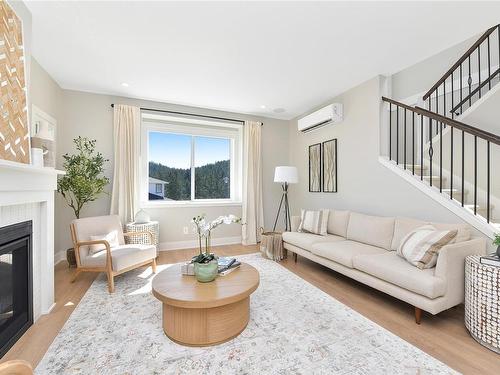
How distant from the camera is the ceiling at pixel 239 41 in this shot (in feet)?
7.04

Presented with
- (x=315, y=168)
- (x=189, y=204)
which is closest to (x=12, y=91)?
(x=189, y=204)

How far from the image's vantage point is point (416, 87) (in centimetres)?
343

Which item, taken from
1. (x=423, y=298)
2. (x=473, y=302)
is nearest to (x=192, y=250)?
(x=423, y=298)

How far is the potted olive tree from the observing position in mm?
3354

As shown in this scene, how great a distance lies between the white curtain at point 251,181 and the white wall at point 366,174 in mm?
1251

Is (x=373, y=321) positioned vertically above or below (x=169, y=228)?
below

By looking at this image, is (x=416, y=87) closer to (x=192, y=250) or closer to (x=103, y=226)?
(x=192, y=250)

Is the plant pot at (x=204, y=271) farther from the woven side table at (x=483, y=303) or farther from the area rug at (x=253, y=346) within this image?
the woven side table at (x=483, y=303)

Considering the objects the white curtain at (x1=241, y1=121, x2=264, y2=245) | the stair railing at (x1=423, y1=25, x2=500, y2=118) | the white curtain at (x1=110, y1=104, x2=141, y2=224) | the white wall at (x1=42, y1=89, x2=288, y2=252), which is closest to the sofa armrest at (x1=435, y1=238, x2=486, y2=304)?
the stair railing at (x1=423, y1=25, x2=500, y2=118)

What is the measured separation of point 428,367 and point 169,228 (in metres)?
3.95

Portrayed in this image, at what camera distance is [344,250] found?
2840 millimetres

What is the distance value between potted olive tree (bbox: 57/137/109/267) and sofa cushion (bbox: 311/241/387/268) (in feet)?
10.7

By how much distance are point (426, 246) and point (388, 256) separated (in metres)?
0.41

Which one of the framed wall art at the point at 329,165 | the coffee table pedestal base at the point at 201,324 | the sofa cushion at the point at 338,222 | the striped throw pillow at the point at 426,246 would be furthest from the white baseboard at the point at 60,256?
the striped throw pillow at the point at 426,246
